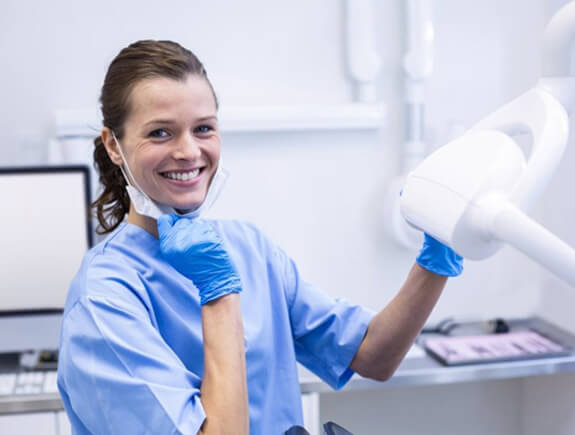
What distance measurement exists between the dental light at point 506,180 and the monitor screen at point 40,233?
1134 mm

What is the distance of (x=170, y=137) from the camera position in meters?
1.08

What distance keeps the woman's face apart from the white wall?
94 cm

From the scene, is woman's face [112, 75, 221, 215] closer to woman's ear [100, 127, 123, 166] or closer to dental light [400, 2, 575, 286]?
woman's ear [100, 127, 123, 166]

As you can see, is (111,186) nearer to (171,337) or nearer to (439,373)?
(171,337)

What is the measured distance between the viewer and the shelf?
1.97 m

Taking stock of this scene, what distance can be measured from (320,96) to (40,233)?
2.95ft

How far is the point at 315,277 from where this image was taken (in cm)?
213

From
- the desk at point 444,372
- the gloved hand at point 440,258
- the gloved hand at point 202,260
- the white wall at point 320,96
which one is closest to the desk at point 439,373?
the desk at point 444,372

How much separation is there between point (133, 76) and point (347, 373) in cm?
66

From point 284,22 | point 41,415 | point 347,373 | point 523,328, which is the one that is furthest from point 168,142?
point 523,328

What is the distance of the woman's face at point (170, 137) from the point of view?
3.48 feet

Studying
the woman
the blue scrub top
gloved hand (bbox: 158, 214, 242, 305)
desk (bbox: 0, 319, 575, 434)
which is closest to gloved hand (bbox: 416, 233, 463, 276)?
the woman

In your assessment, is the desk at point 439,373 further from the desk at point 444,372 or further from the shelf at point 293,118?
the shelf at point 293,118

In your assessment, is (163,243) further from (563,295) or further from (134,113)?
(563,295)
